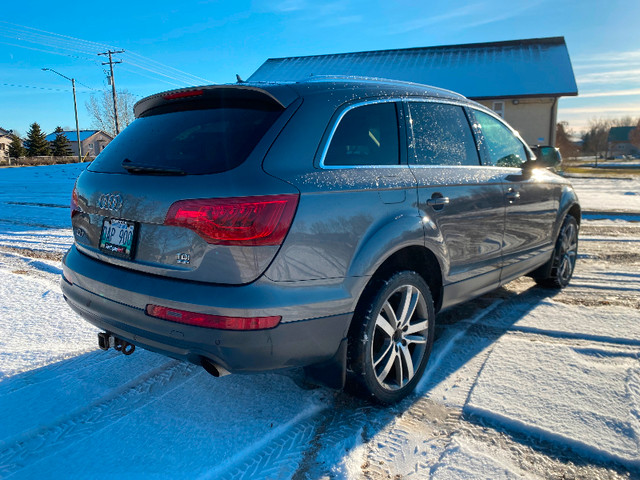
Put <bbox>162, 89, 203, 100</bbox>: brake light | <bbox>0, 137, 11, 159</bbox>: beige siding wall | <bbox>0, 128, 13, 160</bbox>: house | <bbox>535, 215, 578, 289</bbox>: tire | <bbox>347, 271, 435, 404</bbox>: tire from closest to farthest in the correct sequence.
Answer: <bbox>347, 271, 435, 404</bbox>: tire
<bbox>162, 89, 203, 100</bbox>: brake light
<bbox>535, 215, 578, 289</bbox>: tire
<bbox>0, 137, 11, 159</bbox>: beige siding wall
<bbox>0, 128, 13, 160</bbox>: house

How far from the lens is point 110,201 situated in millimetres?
2547

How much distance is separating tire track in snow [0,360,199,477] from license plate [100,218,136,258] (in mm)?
918

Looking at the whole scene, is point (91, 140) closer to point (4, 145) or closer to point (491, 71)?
point (4, 145)

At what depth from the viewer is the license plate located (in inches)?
96.3

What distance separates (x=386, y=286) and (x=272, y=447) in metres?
1.01

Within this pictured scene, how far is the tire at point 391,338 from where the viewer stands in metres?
2.57

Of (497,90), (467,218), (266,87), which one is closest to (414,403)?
(467,218)

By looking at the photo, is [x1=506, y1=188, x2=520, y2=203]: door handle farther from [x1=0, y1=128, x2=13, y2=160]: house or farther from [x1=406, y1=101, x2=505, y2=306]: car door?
[x1=0, y1=128, x2=13, y2=160]: house

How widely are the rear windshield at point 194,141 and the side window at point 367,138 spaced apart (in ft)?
1.24

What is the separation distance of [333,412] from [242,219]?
1.32m

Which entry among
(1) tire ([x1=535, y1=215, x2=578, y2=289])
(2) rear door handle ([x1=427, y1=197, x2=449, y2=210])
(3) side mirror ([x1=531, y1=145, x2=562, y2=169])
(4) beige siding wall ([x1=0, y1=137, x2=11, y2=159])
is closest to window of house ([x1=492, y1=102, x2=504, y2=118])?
(1) tire ([x1=535, y1=215, x2=578, y2=289])

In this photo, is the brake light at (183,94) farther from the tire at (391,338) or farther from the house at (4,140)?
the house at (4,140)

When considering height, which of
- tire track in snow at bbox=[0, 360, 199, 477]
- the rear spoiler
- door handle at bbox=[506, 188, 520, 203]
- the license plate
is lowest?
tire track in snow at bbox=[0, 360, 199, 477]

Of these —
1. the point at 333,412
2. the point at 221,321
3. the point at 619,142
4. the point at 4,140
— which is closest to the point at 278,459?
the point at 333,412
